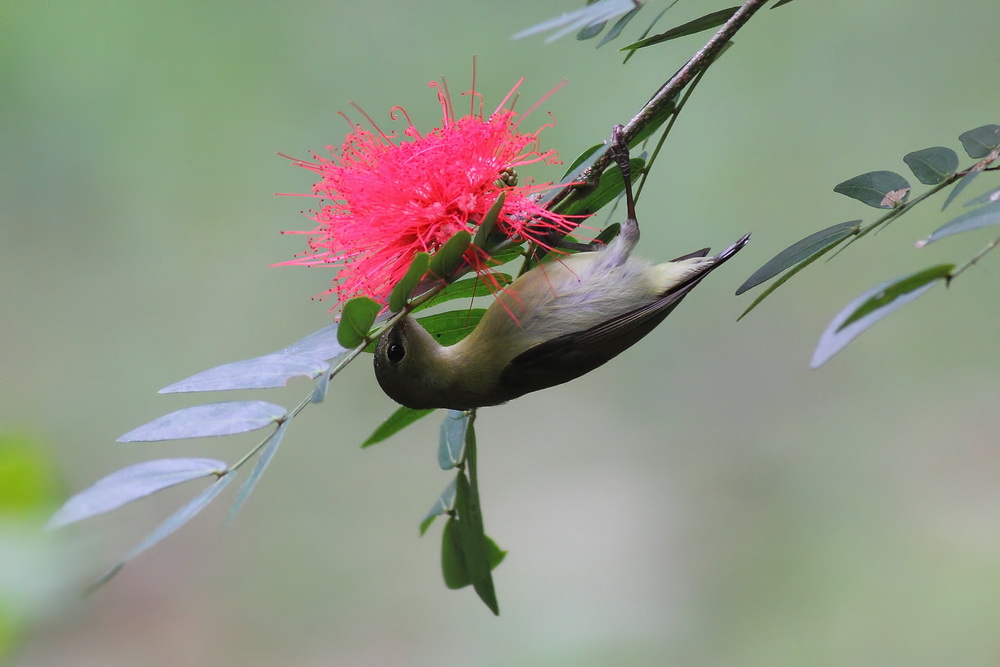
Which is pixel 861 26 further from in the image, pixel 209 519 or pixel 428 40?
pixel 209 519

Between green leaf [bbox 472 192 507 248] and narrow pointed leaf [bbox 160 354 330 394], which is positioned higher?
green leaf [bbox 472 192 507 248]

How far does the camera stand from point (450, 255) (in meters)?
0.99

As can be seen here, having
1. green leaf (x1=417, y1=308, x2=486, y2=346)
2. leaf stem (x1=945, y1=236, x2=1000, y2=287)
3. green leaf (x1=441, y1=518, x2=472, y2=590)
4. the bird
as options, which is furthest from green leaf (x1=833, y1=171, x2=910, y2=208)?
green leaf (x1=441, y1=518, x2=472, y2=590)

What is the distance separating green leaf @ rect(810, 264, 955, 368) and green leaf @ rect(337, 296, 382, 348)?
46 cm

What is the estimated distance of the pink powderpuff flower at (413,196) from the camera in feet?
3.65

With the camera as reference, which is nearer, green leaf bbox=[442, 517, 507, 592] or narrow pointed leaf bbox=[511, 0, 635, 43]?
narrow pointed leaf bbox=[511, 0, 635, 43]

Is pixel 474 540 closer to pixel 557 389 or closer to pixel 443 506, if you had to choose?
pixel 443 506

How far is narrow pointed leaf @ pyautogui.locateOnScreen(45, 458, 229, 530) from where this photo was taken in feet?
2.51

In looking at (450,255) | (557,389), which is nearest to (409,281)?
(450,255)

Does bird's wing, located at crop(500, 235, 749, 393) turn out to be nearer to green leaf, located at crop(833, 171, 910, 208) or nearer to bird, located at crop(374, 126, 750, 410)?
bird, located at crop(374, 126, 750, 410)

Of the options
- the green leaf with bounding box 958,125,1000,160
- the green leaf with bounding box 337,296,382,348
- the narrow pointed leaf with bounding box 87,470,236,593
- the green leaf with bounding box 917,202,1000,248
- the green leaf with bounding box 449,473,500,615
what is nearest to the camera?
the narrow pointed leaf with bounding box 87,470,236,593

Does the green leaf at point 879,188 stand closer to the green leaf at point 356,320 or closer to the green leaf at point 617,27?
the green leaf at point 617,27

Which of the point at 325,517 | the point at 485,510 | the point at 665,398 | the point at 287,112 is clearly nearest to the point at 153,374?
the point at 325,517

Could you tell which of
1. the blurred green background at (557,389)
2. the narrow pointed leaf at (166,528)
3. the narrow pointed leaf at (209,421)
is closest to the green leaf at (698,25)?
the narrow pointed leaf at (209,421)
